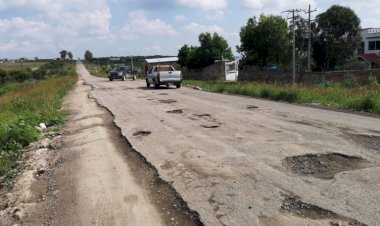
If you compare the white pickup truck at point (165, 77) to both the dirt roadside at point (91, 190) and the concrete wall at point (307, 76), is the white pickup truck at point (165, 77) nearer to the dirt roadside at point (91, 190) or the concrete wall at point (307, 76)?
the concrete wall at point (307, 76)

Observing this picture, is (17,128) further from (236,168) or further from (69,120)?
(236,168)

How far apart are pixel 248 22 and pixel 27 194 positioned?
48.0 metres

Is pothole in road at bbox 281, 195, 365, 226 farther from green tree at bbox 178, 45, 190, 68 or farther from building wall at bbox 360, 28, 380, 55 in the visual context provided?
building wall at bbox 360, 28, 380, 55

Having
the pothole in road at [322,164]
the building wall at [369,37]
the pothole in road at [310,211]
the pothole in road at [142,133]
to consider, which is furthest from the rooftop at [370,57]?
the pothole in road at [310,211]

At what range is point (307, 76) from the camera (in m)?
36.5

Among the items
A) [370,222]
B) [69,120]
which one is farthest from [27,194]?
[69,120]

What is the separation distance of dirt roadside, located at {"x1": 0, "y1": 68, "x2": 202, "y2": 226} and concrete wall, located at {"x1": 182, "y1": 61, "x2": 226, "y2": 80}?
43.6m

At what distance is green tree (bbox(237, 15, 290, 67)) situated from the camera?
50.5m

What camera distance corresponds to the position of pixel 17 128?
12094mm

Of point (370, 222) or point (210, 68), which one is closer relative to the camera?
point (370, 222)

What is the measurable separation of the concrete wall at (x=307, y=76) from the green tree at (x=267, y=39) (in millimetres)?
5216

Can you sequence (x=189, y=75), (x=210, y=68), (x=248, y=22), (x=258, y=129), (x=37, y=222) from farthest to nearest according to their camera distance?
(x=189, y=75) → (x=210, y=68) → (x=248, y=22) → (x=258, y=129) → (x=37, y=222)

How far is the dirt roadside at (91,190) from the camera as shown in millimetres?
5453

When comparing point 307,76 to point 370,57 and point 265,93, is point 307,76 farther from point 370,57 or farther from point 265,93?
point 370,57
